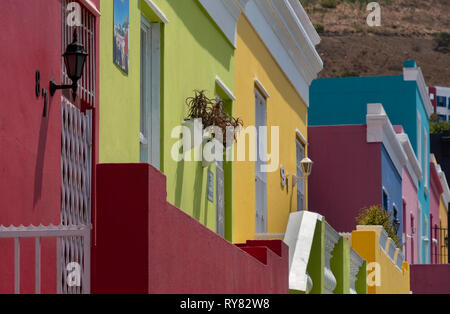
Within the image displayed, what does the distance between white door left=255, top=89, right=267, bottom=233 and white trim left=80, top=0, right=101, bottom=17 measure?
6839mm

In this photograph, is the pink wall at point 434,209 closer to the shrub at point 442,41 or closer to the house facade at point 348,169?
the house facade at point 348,169

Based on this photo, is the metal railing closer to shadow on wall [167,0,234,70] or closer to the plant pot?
shadow on wall [167,0,234,70]

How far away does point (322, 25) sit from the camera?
112 m

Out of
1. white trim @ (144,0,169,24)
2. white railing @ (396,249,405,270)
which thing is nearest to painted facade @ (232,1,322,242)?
white trim @ (144,0,169,24)

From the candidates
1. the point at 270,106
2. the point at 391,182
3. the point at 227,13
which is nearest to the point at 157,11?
the point at 227,13

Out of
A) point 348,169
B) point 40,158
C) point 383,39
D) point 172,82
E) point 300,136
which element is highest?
point 383,39

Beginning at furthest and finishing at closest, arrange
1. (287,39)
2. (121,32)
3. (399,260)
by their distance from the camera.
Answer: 1. (399,260)
2. (287,39)
3. (121,32)

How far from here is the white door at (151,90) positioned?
9867 mm

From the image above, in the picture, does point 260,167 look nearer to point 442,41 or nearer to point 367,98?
point 367,98

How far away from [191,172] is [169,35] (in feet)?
4.93

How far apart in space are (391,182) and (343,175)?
100 inches

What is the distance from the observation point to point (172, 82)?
10227 mm

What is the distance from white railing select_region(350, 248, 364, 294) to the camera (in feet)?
54.2
